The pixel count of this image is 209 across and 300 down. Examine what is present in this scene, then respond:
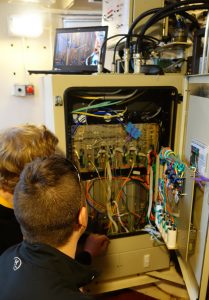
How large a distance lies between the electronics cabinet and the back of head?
2.00 feet

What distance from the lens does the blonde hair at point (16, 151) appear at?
0.97 metres

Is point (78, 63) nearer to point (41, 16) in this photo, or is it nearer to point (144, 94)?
point (144, 94)

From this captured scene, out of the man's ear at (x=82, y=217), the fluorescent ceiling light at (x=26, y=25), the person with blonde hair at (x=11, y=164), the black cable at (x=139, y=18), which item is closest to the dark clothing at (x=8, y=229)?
the person with blonde hair at (x=11, y=164)

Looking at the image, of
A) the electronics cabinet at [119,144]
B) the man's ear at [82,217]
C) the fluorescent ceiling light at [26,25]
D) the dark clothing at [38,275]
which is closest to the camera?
the dark clothing at [38,275]

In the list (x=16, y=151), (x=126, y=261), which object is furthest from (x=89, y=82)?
(x=126, y=261)

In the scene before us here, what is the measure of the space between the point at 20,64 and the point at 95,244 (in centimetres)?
196

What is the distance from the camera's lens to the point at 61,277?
2.30ft

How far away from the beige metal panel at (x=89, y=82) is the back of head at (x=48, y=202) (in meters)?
0.57

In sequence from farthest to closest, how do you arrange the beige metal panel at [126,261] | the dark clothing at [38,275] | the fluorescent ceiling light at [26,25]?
the fluorescent ceiling light at [26,25] → the beige metal panel at [126,261] → the dark clothing at [38,275]

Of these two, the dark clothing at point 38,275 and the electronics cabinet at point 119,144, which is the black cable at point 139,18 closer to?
the electronics cabinet at point 119,144

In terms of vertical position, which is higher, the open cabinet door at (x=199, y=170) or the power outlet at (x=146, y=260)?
the open cabinet door at (x=199, y=170)

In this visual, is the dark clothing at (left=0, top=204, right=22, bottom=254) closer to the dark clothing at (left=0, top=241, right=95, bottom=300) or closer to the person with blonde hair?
the person with blonde hair

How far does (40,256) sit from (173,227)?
→ 2.72ft

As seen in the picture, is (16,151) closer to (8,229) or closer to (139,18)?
(8,229)
